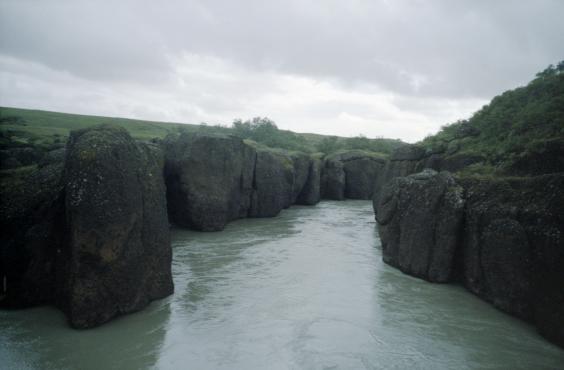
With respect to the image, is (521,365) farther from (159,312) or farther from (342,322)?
(159,312)

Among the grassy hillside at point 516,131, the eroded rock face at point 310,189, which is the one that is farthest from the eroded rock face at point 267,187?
the grassy hillside at point 516,131

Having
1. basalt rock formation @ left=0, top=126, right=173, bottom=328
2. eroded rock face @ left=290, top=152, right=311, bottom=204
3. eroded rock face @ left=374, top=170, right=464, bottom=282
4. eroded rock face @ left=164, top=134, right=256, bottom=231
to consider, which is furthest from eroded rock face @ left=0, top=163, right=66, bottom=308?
eroded rock face @ left=290, top=152, right=311, bottom=204

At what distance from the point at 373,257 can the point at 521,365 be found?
6.27 m

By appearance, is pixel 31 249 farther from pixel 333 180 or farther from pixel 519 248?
pixel 333 180

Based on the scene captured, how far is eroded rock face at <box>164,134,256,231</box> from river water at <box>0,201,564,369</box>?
14.7 ft

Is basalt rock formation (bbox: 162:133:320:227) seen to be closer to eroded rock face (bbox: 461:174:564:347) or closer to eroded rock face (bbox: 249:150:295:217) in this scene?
eroded rock face (bbox: 249:150:295:217)

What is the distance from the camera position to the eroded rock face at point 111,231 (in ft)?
20.8

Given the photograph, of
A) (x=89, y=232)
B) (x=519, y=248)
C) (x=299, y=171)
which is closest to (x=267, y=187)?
(x=299, y=171)

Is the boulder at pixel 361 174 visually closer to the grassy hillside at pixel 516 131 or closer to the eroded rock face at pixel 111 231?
the grassy hillside at pixel 516 131

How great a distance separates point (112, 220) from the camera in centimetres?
667

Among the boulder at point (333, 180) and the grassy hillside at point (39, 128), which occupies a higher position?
the grassy hillside at point (39, 128)

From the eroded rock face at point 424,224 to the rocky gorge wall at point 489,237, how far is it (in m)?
0.02

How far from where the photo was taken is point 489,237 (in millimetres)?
7625

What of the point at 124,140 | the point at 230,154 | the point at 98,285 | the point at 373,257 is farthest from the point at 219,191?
the point at 98,285
